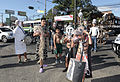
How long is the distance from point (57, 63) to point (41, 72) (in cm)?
109

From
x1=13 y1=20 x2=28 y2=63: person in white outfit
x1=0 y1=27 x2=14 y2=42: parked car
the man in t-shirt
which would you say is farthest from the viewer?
x1=0 y1=27 x2=14 y2=42: parked car

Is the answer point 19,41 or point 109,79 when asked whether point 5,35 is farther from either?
point 109,79

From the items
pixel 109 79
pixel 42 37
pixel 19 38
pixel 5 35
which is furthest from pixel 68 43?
pixel 5 35

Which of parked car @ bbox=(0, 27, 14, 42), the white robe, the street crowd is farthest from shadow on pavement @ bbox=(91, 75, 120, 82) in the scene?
parked car @ bbox=(0, 27, 14, 42)

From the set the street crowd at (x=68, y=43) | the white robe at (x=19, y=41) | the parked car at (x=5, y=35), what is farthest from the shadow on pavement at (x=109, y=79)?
the parked car at (x=5, y=35)

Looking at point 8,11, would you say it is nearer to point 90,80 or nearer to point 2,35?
point 2,35

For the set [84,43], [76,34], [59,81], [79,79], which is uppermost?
[76,34]

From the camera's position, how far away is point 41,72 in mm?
3725

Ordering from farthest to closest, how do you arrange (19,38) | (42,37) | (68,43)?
(19,38), (68,43), (42,37)

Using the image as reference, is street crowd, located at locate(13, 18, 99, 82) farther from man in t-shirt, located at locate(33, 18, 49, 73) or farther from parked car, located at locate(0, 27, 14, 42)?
parked car, located at locate(0, 27, 14, 42)

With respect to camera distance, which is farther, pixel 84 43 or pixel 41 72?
pixel 41 72

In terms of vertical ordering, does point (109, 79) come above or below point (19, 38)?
below

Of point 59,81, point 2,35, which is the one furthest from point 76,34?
point 2,35

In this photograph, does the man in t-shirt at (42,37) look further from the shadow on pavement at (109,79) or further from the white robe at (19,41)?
the shadow on pavement at (109,79)
